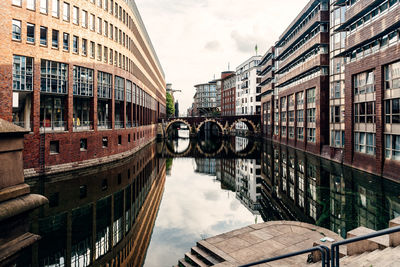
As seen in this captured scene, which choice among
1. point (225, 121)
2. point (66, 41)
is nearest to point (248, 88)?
point (225, 121)

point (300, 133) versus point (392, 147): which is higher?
point (300, 133)

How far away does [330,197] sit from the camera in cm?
1939

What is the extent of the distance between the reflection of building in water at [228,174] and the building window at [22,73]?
20.3 metres

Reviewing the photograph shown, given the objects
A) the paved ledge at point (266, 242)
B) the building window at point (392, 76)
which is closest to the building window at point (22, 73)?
the paved ledge at point (266, 242)

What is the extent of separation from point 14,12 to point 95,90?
1092cm

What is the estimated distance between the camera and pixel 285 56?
59.0 meters

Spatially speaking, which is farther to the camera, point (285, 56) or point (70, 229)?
point (285, 56)

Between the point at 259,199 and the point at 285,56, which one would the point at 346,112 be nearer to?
the point at 259,199

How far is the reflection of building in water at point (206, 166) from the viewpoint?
3371 cm

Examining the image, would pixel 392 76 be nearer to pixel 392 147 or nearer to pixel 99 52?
pixel 392 147

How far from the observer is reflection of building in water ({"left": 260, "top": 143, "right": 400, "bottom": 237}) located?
15.2m

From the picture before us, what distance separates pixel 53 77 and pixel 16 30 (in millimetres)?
5023

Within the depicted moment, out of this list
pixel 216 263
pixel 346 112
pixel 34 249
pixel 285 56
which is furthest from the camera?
pixel 285 56

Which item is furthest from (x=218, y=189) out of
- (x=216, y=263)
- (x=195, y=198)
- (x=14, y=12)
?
(x=14, y=12)
